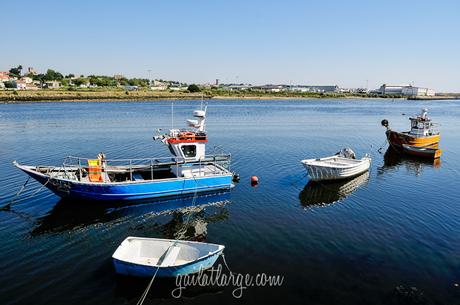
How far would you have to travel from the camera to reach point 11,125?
55281mm

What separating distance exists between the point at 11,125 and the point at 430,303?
203ft

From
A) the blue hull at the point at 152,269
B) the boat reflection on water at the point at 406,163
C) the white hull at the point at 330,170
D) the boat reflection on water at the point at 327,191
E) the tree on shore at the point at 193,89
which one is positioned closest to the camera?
the blue hull at the point at 152,269

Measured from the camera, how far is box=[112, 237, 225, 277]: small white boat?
1198cm

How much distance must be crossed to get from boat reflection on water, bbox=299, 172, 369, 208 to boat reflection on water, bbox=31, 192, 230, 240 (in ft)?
18.2

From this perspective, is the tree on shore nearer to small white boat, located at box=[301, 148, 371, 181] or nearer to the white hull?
small white boat, located at box=[301, 148, 371, 181]

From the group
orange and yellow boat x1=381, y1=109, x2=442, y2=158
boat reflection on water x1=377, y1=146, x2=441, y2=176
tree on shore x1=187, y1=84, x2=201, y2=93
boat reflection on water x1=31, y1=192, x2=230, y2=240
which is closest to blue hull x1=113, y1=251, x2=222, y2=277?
boat reflection on water x1=31, y1=192, x2=230, y2=240

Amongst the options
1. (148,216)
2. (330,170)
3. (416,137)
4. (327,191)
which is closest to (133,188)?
(148,216)

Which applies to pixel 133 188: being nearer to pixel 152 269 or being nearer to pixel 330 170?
pixel 152 269

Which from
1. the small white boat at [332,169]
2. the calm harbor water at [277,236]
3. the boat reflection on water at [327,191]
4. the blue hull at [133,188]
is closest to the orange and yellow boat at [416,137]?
the calm harbor water at [277,236]

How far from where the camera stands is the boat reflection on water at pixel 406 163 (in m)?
31.3

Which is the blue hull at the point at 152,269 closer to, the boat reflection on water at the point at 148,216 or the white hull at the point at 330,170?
the boat reflection on water at the point at 148,216

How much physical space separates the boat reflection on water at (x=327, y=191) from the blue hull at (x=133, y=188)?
18.2ft

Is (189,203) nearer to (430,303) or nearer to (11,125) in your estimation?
(430,303)

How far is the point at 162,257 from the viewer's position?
521 inches
